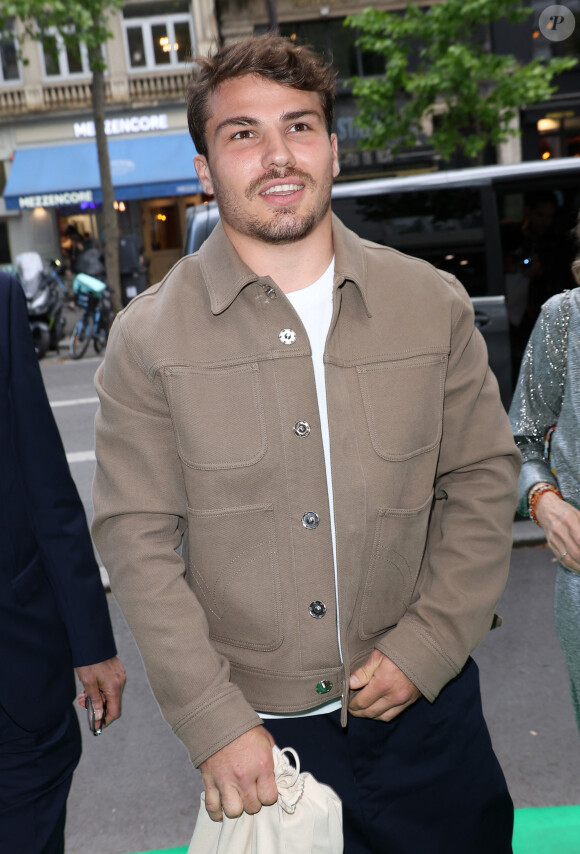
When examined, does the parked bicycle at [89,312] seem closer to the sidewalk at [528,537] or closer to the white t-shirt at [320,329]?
the sidewalk at [528,537]

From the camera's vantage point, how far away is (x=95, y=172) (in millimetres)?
25250

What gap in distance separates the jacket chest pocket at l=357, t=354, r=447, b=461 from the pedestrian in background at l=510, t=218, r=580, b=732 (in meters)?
0.58

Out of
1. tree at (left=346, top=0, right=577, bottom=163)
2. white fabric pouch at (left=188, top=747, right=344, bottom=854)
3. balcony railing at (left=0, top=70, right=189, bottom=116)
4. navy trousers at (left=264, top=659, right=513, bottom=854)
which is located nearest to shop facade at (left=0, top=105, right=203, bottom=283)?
balcony railing at (left=0, top=70, right=189, bottom=116)

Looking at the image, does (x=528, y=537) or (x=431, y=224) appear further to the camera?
(x=431, y=224)

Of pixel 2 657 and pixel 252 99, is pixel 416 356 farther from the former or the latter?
pixel 2 657

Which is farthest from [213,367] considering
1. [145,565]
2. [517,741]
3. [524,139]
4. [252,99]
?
[524,139]

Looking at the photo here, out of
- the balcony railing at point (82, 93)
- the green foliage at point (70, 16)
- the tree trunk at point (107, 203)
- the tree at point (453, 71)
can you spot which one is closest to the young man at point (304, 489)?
the tree at point (453, 71)

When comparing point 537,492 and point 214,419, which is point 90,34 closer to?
→ point 537,492

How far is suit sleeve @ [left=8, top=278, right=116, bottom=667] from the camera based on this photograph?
2.04m

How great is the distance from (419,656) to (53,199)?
980 inches

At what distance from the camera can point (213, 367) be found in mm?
1871

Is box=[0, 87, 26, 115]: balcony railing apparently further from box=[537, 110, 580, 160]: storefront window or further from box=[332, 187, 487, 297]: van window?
box=[332, 187, 487, 297]: van window

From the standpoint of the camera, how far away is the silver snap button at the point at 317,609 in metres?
1.88

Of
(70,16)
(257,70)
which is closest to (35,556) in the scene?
(257,70)
